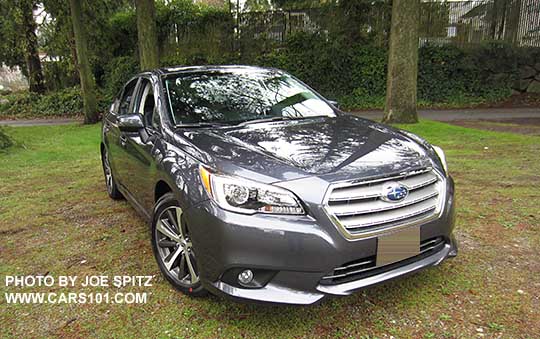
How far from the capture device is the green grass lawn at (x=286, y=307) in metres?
2.36

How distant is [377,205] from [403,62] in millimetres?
7252

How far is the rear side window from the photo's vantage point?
4.14 meters

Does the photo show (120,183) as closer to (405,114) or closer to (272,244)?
(272,244)

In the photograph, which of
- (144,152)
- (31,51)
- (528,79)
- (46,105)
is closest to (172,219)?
(144,152)

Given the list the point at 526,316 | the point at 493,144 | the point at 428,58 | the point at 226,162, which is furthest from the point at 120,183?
the point at 428,58

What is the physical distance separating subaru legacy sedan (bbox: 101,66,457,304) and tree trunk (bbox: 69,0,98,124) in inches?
417

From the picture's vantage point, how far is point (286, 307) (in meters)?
2.21

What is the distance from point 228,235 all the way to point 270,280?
1.11ft

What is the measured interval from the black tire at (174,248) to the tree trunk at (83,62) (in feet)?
36.5

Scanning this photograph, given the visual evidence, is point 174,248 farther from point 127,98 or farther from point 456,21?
point 456,21

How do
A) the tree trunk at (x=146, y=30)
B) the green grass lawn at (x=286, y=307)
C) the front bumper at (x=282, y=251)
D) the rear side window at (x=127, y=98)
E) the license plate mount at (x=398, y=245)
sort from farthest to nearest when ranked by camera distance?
the tree trunk at (x=146, y=30) < the rear side window at (x=127, y=98) < the green grass lawn at (x=286, y=307) < the license plate mount at (x=398, y=245) < the front bumper at (x=282, y=251)

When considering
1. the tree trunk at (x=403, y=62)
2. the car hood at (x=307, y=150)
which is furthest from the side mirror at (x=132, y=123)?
the tree trunk at (x=403, y=62)

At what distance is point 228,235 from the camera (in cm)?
211

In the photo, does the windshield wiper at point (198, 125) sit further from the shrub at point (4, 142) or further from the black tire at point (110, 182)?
the shrub at point (4, 142)
